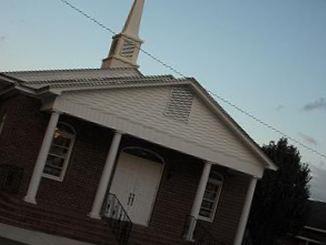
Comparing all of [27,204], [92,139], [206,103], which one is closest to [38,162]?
[27,204]

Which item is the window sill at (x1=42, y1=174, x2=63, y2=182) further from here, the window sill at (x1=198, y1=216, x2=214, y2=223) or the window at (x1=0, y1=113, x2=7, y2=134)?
the window sill at (x1=198, y1=216, x2=214, y2=223)

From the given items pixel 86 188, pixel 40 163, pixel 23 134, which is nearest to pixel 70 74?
pixel 23 134

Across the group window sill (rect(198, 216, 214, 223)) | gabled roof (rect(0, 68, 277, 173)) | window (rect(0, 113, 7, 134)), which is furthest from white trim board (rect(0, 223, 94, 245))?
window sill (rect(198, 216, 214, 223))

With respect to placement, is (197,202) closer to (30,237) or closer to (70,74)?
(30,237)

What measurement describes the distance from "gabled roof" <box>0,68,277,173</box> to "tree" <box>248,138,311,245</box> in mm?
5479

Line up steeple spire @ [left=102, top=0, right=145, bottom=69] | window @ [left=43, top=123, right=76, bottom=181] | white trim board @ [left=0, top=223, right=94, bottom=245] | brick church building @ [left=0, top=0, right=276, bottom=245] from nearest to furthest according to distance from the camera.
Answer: white trim board @ [left=0, top=223, right=94, bottom=245] < brick church building @ [left=0, top=0, right=276, bottom=245] < window @ [left=43, top=123, right=76, bottom=181] < steeple spire @ [left=102, top=0, right=145, bottom=69]

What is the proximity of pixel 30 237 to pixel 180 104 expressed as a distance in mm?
8430

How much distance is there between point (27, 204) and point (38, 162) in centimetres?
155

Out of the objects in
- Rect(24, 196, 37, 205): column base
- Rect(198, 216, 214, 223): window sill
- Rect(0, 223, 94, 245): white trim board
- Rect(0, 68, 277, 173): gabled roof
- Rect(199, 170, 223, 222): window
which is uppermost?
Rect(0, 68, 277, 173): gabled roof

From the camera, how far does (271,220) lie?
29.7m

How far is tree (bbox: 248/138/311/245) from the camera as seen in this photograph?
29.5 metres

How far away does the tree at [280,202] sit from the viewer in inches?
1160

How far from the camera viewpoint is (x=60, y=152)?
22.4 meters

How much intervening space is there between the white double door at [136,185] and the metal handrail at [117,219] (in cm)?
52
